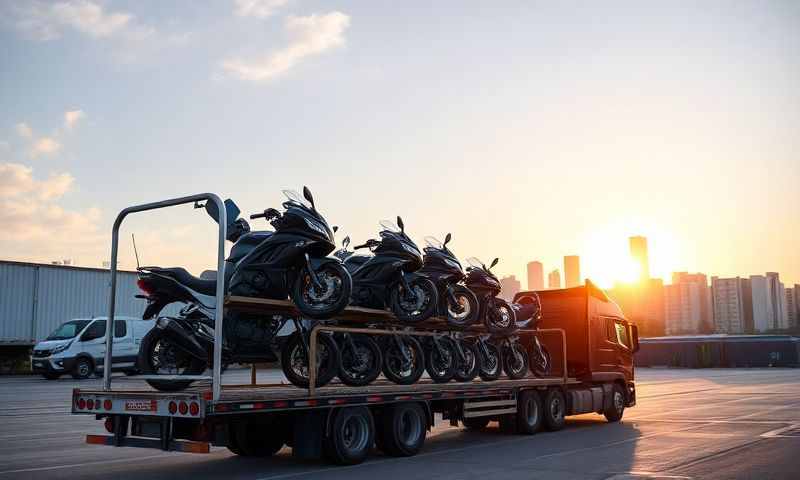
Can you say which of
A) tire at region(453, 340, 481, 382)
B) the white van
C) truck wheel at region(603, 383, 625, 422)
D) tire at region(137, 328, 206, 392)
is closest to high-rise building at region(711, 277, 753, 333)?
the white van

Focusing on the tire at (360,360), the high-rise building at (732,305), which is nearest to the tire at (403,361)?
the tire at (360,360)

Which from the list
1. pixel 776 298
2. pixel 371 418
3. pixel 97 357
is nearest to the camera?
pixel 371 418

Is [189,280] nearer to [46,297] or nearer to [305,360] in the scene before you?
[305,360]

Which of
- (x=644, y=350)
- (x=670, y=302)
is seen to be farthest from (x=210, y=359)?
(x=670, y=302)

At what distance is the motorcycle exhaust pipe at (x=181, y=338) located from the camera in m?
9.09

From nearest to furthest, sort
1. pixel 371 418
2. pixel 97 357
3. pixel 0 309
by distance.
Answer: pixel 371 418, pixel 97 357, pixel 0 309

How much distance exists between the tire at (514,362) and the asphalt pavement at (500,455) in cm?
111

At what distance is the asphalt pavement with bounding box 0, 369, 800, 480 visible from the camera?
9.19 metres

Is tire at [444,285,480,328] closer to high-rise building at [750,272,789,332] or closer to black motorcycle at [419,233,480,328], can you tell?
black motorcycle at [419,233,480,328]

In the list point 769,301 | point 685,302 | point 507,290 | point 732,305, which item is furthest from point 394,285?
point 769,301

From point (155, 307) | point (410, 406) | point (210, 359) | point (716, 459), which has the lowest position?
point (716, 459)

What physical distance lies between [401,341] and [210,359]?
3.17 meters

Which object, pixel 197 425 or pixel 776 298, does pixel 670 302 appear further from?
pixel 197 425

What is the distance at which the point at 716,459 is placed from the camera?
10.2 m
